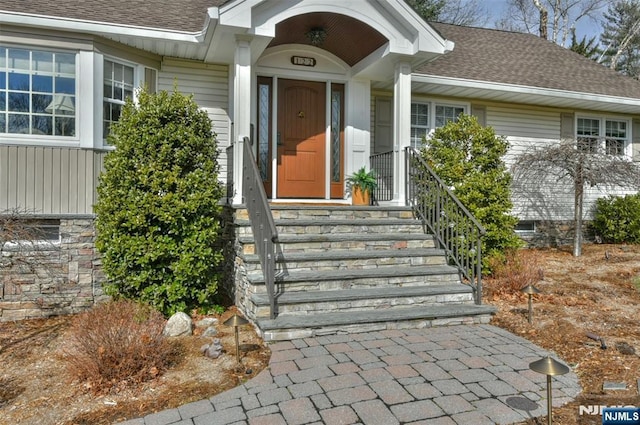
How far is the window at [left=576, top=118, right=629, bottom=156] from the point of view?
32.8ft

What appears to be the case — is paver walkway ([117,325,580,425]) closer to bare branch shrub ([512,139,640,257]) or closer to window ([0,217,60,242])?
window ([0,217,60,242])

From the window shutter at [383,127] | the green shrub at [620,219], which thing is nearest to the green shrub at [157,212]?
the window shutter at [383,127]

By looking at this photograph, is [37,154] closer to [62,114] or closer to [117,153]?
[62,114]

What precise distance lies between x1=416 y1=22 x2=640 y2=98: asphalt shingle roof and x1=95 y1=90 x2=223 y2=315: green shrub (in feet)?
15.6

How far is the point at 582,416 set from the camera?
2.83m

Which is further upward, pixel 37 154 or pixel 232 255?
pixel 37 154

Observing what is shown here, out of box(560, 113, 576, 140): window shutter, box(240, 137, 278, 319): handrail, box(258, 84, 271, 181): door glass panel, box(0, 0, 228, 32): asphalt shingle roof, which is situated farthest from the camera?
box(560, 113, 576, 140): window shutter

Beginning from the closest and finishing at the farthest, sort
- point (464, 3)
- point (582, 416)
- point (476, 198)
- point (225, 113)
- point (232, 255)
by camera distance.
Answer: point (582, 416) → point (232, 255) → point (476, 198) → point (225, 113) → point (464, 3)

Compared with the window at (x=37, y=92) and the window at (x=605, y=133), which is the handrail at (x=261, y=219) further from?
the window at (x=605, y=133)

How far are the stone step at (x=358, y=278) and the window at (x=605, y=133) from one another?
6.54 metres

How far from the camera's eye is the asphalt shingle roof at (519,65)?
28.3 feet

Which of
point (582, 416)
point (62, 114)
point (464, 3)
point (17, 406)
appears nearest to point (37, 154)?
point (62, 114)

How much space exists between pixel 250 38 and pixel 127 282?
339 cm

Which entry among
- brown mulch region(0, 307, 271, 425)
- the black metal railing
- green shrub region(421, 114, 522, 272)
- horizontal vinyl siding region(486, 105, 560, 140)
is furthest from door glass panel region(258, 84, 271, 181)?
horizontal vinyl siding region(486, 105, 560, 140)
